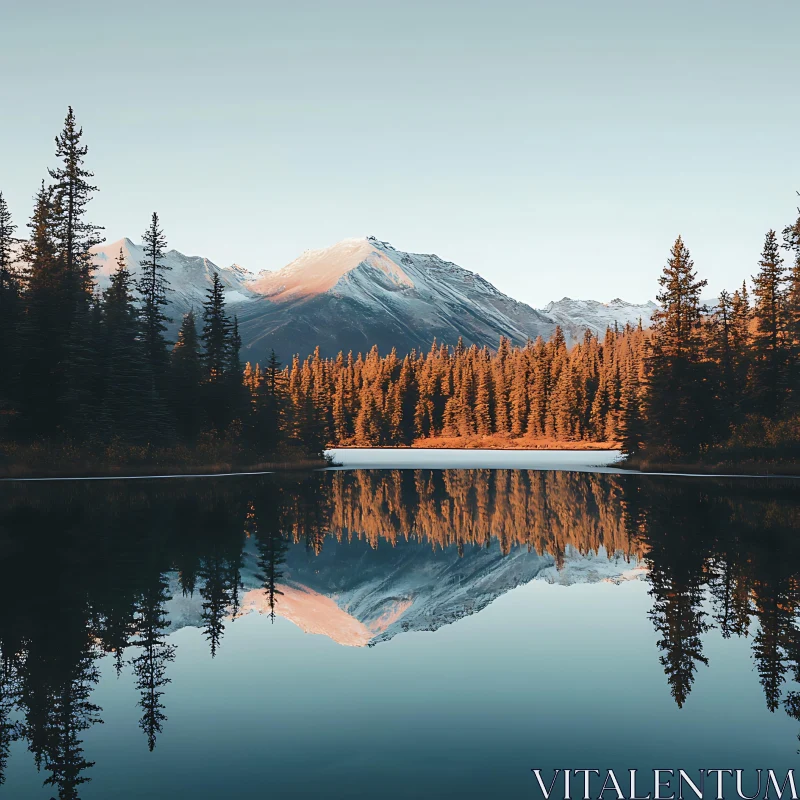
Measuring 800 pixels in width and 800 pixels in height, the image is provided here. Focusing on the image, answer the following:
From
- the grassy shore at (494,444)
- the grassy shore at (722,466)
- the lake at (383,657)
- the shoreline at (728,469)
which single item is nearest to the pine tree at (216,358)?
the shoreline at (728,469)

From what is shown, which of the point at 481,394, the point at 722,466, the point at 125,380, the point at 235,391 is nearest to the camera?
the point at 125,380

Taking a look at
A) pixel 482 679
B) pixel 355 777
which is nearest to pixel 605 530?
pixel 482 679

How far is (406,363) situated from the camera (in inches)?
7490

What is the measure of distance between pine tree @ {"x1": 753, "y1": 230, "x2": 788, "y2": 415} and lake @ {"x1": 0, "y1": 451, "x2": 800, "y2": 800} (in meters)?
40.0

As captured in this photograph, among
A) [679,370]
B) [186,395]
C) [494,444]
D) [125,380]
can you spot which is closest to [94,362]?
[125,380]

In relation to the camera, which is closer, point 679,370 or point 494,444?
point 679,370

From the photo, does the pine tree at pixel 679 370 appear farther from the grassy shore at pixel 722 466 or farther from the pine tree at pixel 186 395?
the pine tree at pixel 186 395

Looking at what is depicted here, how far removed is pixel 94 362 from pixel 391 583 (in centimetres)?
4465

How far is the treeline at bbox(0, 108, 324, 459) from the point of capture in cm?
5816

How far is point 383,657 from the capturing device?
46.0ft

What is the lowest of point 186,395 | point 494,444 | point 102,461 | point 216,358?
point 494,444

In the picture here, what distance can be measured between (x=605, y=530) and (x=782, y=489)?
2060 centimetres

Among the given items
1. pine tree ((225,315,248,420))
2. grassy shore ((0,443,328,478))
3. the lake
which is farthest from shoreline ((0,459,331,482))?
the lake

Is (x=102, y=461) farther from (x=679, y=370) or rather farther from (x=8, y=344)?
(x=679, y=370)
